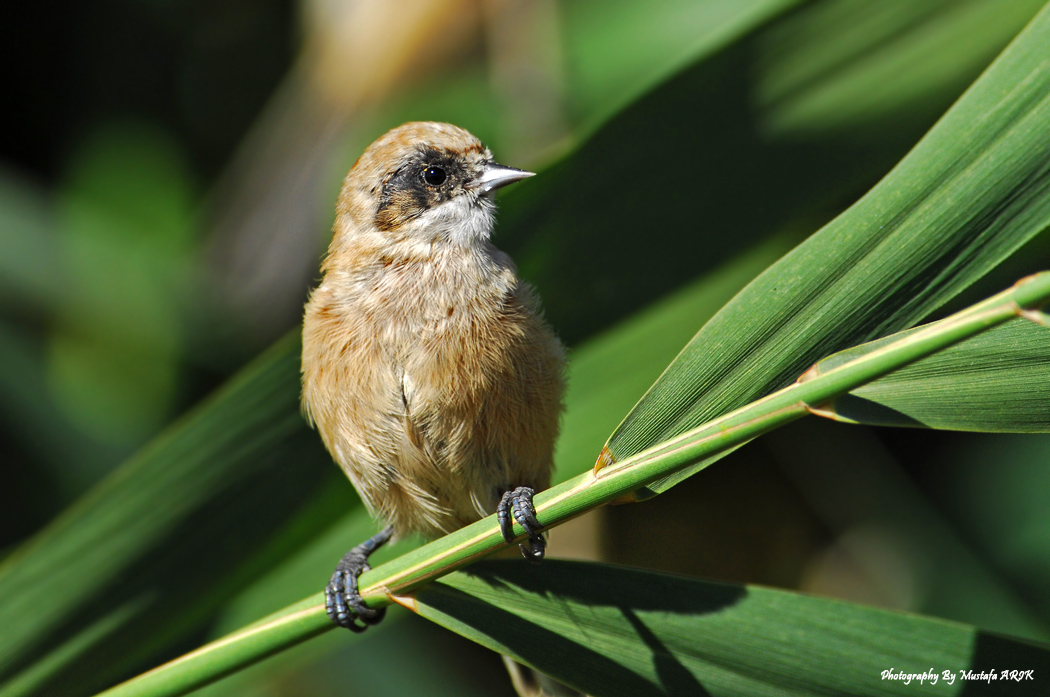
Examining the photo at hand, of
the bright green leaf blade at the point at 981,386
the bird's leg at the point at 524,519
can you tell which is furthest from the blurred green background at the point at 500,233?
the bright green leaf blade at the point at 981,386

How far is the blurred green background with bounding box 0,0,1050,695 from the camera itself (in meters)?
2.23

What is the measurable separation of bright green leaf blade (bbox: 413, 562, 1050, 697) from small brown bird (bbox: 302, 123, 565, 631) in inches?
12.5

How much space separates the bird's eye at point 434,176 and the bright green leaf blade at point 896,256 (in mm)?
1359

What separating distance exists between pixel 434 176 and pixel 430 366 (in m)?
0.76

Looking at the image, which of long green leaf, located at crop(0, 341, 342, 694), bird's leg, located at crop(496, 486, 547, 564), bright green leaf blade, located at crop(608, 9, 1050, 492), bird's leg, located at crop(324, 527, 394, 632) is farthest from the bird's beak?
bird's leg, located at crop(324, 527, 394, 632)

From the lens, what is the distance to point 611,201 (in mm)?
2277

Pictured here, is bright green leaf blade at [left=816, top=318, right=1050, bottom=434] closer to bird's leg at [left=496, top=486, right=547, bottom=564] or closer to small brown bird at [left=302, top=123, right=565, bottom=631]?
bird's leg at [left=496, top=486, right=547, bottom=564]

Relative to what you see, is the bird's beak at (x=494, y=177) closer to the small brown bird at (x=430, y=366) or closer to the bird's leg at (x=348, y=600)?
the small brown bird at (x=430, y=366)

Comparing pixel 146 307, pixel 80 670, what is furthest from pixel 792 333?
pixel 146 307

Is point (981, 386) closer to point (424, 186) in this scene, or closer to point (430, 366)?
point (430, 366)

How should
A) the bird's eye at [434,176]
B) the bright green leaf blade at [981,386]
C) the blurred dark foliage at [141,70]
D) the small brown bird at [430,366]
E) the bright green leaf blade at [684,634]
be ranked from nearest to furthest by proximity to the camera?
the bright green leaf blade at [981,386] → the bright green leaf blade at [684,634] → the small brown bird at [430,366] → the bird's eye at [434,176] → the blurred dark foliage at [141,70]

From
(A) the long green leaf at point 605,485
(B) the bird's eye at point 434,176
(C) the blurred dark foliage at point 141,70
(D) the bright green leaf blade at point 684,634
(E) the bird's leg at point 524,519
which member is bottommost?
(D) the bright green leaf blade at point 684,634

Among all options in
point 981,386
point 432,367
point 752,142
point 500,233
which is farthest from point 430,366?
point 981,386

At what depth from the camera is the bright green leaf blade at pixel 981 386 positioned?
1260mm
